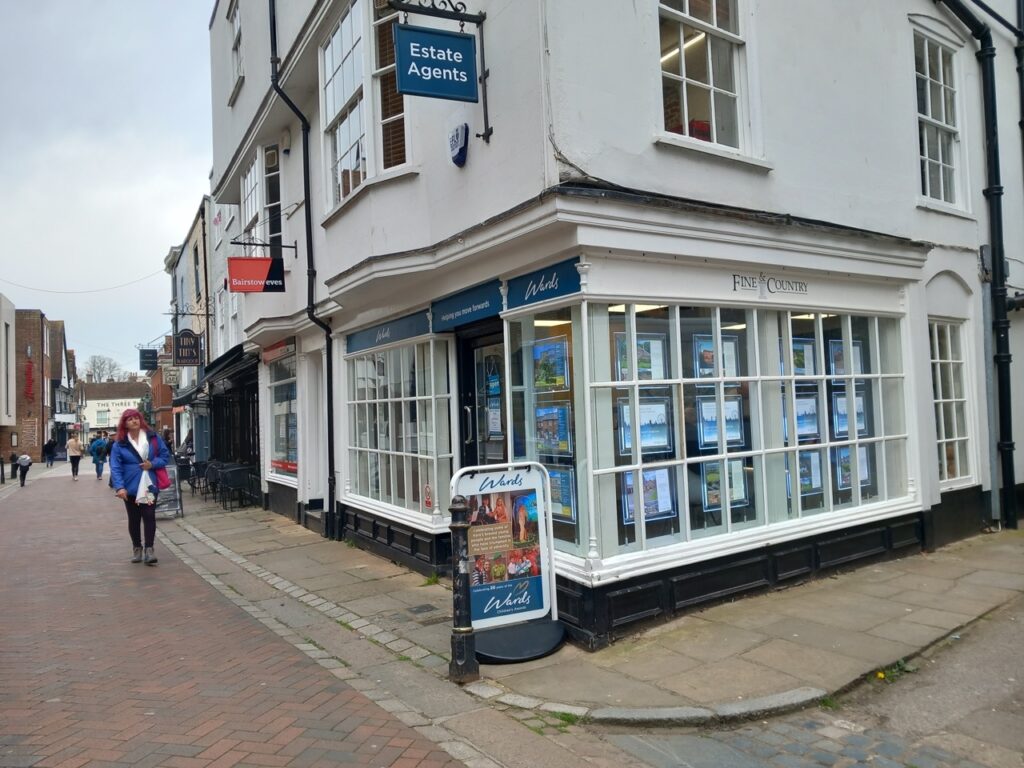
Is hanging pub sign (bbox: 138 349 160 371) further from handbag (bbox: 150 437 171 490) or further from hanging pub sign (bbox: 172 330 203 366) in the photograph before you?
handbag (bbox: 150 437 171 490)

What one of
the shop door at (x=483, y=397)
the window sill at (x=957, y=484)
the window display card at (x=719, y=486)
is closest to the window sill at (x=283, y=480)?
the shop door at (x=483, y=397)

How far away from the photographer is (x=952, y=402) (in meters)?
9.38

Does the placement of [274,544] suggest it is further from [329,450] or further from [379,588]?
[379,588]

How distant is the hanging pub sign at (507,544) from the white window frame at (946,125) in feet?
21.0

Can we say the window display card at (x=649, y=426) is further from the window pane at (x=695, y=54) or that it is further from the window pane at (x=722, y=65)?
the window pane at (x=722, y=65)

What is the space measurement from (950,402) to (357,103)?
26.1ft

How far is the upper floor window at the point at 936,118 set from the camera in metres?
9.31

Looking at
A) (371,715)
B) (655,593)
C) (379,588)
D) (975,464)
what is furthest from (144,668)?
(975,464)

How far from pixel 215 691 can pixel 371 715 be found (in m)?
1.17

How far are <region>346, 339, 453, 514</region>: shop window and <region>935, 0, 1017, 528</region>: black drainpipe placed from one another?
7011 mm

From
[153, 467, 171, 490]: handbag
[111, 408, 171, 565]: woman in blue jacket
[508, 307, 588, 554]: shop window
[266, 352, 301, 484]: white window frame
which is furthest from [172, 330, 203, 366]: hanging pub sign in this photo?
[508, 307, 588, 554]: shop window

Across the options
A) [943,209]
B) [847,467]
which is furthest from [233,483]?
[943,209]

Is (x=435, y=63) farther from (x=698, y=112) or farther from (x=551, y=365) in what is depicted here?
(x=551, y=365)

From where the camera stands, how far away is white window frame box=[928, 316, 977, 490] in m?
9.16
